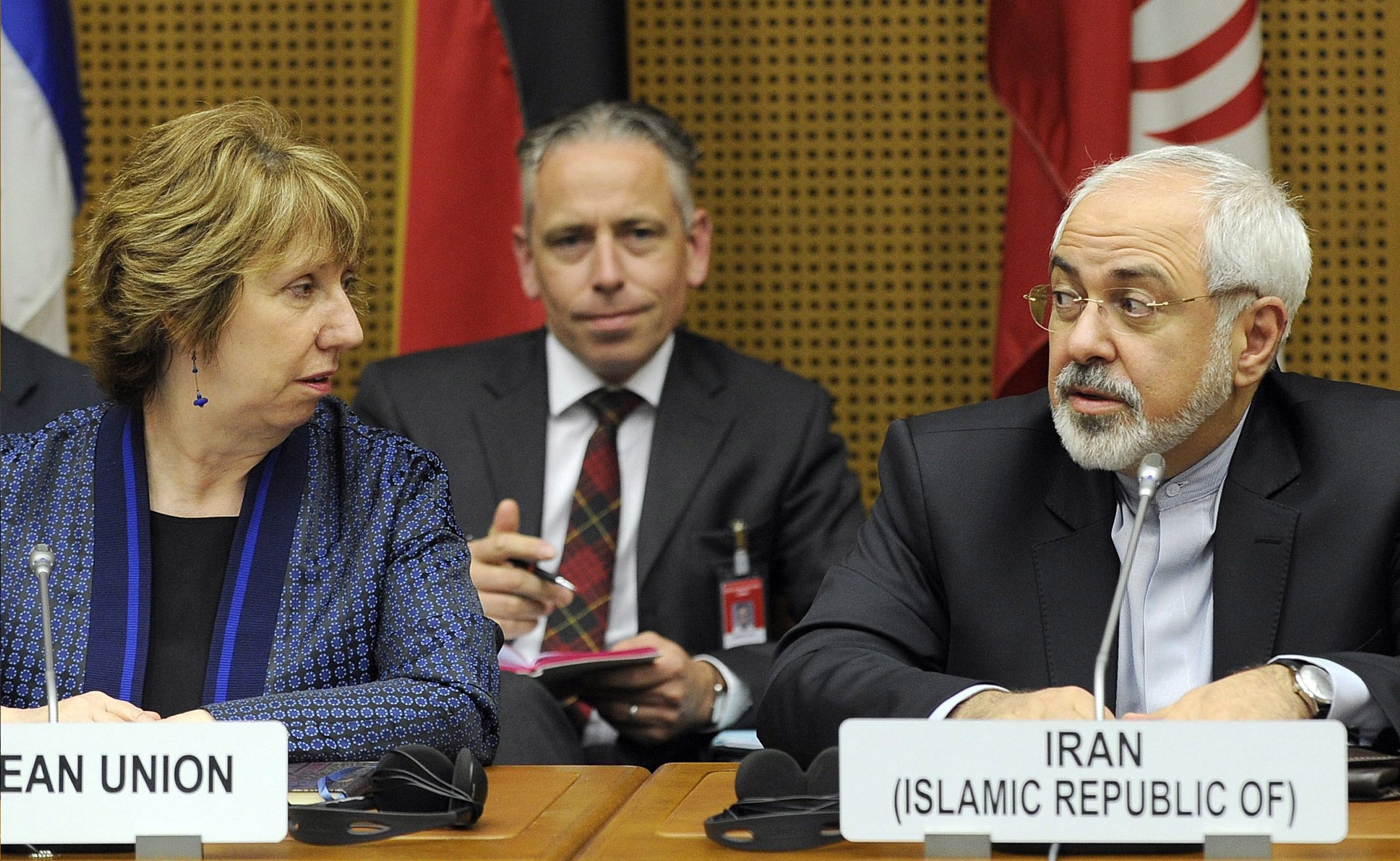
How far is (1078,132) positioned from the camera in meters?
3.38

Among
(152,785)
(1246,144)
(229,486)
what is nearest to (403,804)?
(152,785)

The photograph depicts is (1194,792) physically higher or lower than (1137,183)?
lower

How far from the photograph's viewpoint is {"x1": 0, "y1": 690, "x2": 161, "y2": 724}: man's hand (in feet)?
5.80

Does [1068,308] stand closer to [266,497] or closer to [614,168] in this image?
[266,497]

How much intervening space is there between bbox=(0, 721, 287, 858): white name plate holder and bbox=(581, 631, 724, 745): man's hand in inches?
50.3

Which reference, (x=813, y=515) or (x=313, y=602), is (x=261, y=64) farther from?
(x=313, y=602)

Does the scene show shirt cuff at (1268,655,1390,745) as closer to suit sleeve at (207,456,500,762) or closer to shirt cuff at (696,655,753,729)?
suit sleeve at (207,456,500,762)

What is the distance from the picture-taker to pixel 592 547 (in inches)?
123

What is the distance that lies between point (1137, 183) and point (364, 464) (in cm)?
113

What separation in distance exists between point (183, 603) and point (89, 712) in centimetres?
39

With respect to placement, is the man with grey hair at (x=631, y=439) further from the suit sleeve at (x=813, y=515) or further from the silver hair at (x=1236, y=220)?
the silver hair at (x=1236, y=220)

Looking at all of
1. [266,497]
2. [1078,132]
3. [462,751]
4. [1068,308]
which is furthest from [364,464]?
[1078,132]

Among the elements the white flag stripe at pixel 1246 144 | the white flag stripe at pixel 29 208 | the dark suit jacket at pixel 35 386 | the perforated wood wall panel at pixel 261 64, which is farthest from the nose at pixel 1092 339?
the perforated wood wall panel at pixel 261 64

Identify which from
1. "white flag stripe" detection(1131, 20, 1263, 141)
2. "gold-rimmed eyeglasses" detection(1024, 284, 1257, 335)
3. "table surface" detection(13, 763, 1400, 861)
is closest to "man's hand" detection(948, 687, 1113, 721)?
"table surface" detection(13, 763, 1400, 861)
